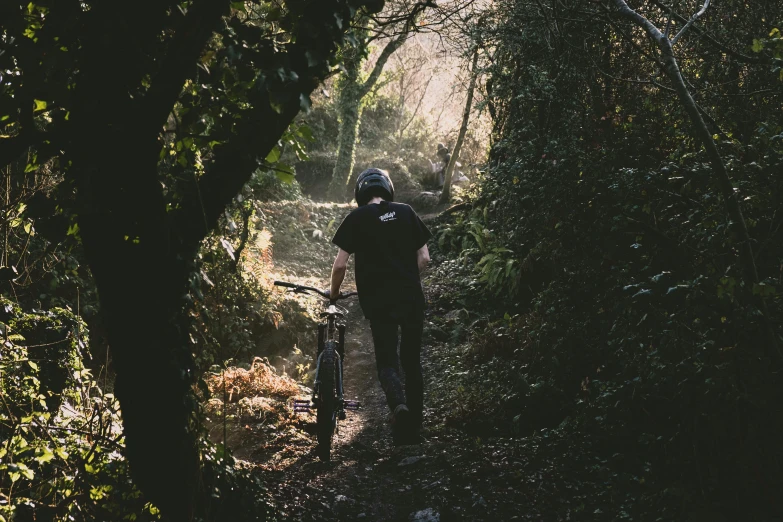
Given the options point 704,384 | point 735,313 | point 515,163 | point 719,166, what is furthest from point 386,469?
point 515,163

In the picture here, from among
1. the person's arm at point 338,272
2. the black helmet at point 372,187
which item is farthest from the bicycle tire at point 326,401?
the black helmet at point 372,187

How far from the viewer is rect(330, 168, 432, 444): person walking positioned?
546 cm

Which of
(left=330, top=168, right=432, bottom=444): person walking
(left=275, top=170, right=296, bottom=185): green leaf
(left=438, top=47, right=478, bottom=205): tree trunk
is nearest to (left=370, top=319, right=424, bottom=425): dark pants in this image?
(left=330, top=168, right=432, bottom=444): person walking

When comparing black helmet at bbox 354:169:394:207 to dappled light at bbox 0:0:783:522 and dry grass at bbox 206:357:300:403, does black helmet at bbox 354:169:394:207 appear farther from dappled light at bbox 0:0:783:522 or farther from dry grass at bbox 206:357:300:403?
dry grass at bbox 206:357:300:403

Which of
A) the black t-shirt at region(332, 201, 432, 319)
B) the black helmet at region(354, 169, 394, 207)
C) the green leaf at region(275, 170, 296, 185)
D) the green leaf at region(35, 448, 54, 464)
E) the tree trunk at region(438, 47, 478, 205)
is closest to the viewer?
the green leaf at region(35, 448, 54, 464)

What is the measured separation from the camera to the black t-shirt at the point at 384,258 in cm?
546

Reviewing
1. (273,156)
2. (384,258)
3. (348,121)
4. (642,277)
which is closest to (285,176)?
(273,156)

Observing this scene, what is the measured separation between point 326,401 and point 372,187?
7.18 ft

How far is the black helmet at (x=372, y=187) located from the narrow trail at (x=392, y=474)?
2.54 metres

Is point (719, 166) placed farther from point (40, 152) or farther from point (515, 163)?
point (515, 163)

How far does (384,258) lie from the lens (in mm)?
5508

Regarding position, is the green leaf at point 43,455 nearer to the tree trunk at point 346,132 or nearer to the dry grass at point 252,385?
the dry grass at point 252,385

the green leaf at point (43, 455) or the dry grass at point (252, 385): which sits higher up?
the green leaf at point (43, 455)

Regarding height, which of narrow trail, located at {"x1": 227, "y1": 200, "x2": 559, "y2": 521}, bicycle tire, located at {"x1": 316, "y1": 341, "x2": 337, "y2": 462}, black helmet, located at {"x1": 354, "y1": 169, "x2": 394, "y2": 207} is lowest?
narrow trail, located at {"x1": 227, "y1": 200, "x2": 559, "y2": 521}
